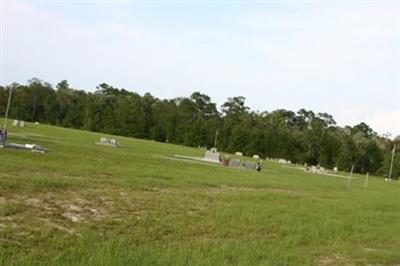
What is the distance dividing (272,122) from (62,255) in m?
114

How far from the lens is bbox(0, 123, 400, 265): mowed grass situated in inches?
392

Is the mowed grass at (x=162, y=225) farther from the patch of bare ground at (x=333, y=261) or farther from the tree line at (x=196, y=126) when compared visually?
the tree line at (x=196, y=126)

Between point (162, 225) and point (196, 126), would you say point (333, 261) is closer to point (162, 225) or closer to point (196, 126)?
point (162, 225)

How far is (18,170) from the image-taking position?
16891 millimetres

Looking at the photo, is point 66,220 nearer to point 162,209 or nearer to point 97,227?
point 97,227

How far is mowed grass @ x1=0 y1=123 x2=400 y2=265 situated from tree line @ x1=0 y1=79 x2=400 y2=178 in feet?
292

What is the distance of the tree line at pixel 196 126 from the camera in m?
109

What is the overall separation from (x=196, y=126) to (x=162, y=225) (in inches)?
3894

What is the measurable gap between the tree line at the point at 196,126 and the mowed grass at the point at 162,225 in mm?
88979

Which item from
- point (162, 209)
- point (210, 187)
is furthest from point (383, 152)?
point (162, 209)

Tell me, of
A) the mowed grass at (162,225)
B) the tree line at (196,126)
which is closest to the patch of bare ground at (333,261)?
the mowed grass at (162,225)

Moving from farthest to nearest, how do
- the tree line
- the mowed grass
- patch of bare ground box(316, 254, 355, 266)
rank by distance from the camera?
the tree line, patch of bare ground box(316, 254, 355, 266), the mowed grass

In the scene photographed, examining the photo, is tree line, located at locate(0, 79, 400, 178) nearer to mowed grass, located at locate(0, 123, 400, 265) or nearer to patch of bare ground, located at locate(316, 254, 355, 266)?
mowed grass, located at locate(0, 123, 400, 265)

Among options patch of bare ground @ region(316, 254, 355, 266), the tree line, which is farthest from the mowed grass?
the tree line
